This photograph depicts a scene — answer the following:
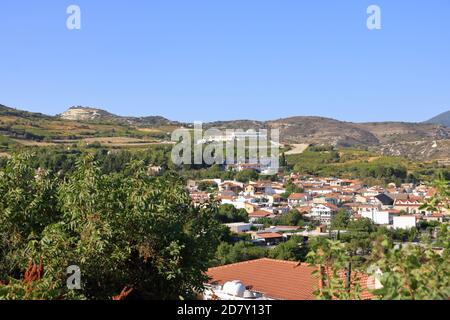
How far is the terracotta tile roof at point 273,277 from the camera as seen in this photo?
1202 centimetres

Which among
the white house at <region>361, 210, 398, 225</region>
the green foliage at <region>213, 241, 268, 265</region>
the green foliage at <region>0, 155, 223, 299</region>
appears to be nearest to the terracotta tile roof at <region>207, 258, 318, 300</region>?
the green foliage at <region>0, 155, 223, 299</region>

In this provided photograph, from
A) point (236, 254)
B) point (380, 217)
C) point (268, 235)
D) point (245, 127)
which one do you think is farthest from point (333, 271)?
point (245, 127)

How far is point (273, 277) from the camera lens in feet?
44.5

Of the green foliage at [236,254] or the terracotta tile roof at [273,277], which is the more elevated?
the terracotta tile roof at [273,277]

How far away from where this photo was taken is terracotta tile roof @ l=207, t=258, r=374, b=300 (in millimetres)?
11984

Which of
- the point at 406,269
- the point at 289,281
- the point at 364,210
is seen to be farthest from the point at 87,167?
the point at 364,210

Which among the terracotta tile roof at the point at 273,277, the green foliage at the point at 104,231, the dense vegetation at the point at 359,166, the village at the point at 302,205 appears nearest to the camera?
the green foliage at the point at 104,231

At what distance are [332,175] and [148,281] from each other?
71180mm

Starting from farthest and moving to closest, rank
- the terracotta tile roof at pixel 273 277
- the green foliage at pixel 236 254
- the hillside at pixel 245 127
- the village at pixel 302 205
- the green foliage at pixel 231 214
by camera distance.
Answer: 1. the hillside at pixel 245 127
2. the green foliage at pixel 231 214
3. the village at pixel 302 205
4. the green foliage at pixel 236 254
5. the terracotta tile roof at pixel 273 277

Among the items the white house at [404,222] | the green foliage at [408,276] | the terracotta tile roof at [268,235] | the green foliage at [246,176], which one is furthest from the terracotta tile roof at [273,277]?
the green foliage at [246,176]

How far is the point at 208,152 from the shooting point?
7862 cm

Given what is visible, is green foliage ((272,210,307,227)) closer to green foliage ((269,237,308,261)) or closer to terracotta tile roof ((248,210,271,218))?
terracotta tile roof ((248,210,271,218))

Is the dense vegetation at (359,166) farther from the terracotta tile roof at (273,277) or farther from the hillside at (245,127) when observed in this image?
the terracotta tile roof at (273,277)

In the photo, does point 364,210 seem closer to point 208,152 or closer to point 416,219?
point 416,219
